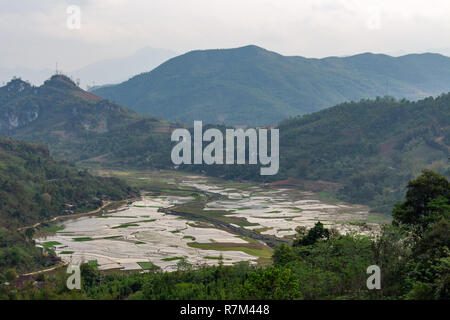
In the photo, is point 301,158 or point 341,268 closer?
point 341,268

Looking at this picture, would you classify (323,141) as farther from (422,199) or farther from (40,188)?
(422,199)

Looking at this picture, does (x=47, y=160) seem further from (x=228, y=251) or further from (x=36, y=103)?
(x=36, y=103)

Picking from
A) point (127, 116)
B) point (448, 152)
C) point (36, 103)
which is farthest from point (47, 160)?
point (36, 103)

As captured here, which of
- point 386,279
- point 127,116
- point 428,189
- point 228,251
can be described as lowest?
point 228,251

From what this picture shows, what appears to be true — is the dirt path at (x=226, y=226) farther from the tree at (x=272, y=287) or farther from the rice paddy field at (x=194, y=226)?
the tree at (x=272, y=287)

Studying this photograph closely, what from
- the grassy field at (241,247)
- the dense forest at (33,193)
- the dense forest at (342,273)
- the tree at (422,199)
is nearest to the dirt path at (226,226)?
the grassy field at (241,247)

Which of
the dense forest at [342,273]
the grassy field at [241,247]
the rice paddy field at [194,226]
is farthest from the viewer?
the grassy field at [241,247]
